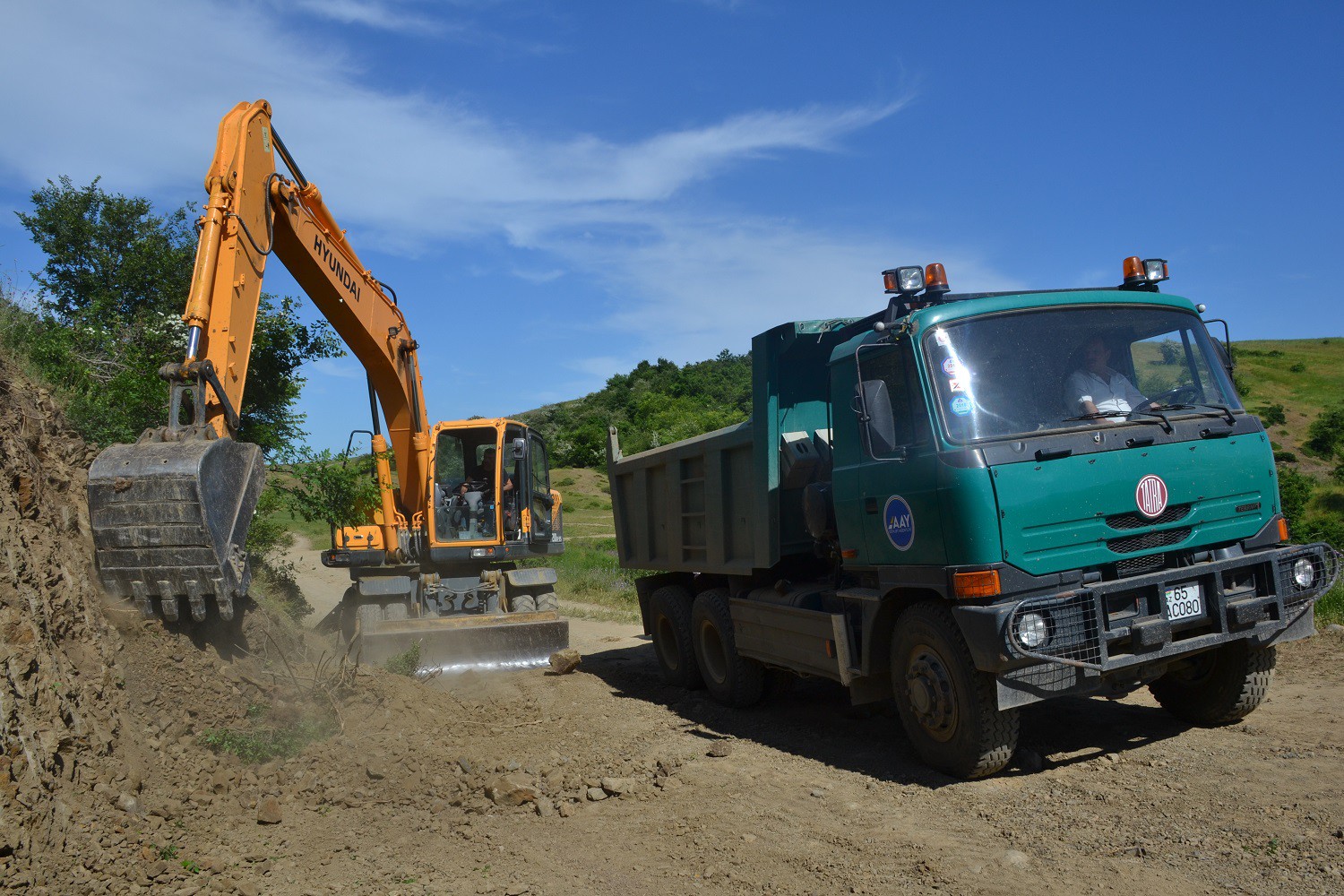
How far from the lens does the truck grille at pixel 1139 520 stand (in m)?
5.20

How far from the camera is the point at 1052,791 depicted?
5.07m

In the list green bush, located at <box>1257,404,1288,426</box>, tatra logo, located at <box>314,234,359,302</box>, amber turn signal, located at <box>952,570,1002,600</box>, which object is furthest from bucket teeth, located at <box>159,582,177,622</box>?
green bush, located at <box>1257,404,1288,426</box>

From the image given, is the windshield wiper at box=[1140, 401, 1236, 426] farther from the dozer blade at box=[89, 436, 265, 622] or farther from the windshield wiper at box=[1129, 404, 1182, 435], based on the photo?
the dozer blade at box=[89, 436, 265, 622]

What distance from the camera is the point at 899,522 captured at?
5.62 m

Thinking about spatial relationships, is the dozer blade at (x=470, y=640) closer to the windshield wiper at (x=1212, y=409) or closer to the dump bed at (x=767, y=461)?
the dump bed at (x=767, y=461)

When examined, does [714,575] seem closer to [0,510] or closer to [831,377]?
[831,377]

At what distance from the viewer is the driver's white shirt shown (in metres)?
5.39

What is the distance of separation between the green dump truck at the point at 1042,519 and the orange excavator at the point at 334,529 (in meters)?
3.97

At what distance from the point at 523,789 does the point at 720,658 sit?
3.28m

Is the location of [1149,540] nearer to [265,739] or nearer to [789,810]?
[789,810]

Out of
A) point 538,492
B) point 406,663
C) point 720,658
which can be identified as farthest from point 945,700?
point 538,492

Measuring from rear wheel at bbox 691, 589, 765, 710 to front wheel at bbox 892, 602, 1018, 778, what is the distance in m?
2.45

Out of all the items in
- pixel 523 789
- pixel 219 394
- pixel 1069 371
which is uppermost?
pixel 219 394

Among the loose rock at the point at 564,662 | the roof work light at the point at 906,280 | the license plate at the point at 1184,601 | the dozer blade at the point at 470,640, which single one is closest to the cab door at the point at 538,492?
the dozer blade at the point at 470,640
